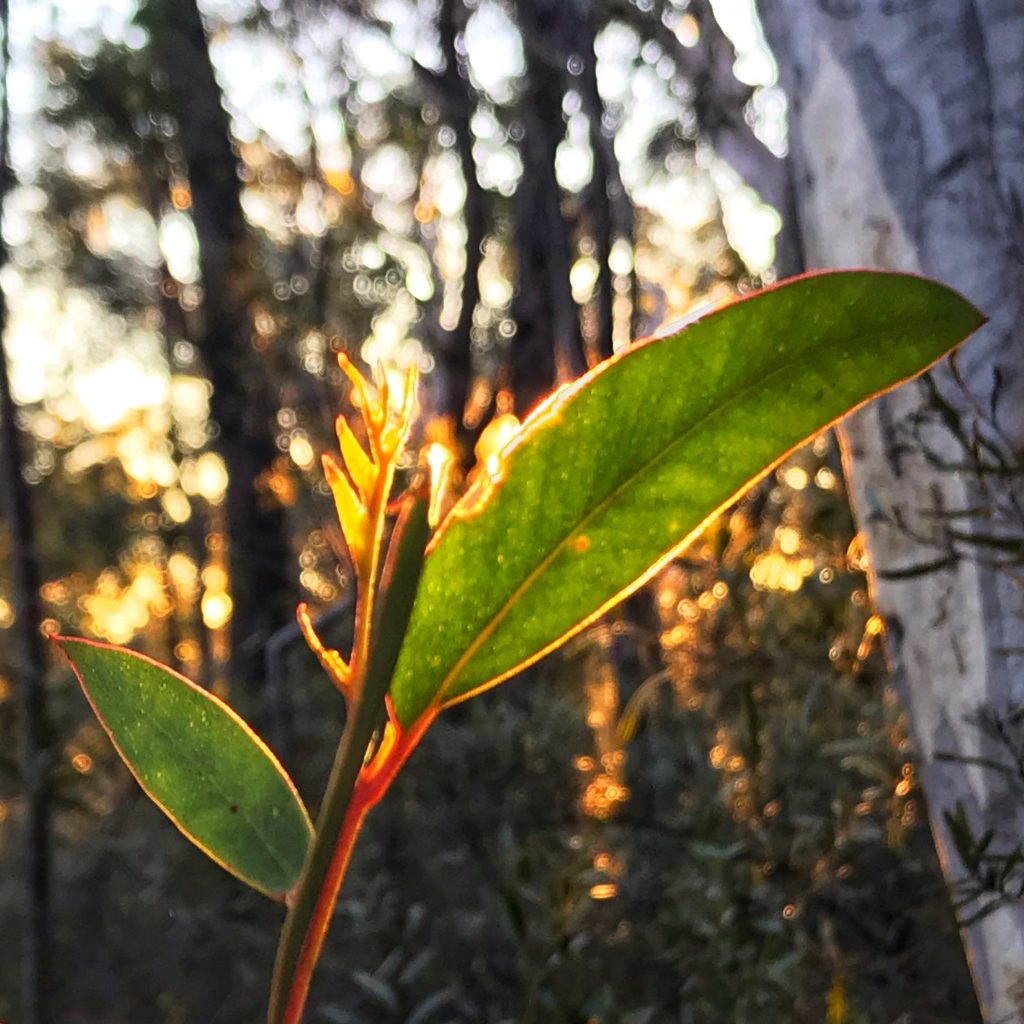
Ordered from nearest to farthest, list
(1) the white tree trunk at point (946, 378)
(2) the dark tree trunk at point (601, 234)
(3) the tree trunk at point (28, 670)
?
(1) the white tree trunk at point (946, 378) < (3) the tree trunk at point (28, 670) < (2) the dark tree trunk at point (601, 234)

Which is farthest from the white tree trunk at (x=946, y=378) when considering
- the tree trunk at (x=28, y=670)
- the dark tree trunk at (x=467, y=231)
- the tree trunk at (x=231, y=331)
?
the tree trunk at (x=231, y=331)

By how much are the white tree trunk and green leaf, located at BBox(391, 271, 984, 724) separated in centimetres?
32

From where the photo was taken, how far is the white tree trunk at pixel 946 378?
0.58 meters

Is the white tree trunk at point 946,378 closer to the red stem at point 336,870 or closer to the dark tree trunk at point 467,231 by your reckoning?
the red stem at point 336,870

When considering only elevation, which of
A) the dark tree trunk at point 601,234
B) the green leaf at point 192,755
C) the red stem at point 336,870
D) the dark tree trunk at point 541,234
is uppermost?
the dark tree trunk at point 541,234

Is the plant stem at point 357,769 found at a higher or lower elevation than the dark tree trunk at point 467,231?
lower

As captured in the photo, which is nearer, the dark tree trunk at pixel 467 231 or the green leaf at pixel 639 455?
the green leaf at pixel 639 455

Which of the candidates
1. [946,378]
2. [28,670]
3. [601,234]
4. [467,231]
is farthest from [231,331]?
[946,378]

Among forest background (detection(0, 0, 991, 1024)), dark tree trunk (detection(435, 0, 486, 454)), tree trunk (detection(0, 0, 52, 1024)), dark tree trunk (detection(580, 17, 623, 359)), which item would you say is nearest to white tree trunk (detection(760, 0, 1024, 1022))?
forest background (detection(0, 0, 991, 1024))

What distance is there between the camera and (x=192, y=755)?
274 mm

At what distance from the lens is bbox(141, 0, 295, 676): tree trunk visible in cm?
353

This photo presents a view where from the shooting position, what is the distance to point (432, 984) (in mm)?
1551

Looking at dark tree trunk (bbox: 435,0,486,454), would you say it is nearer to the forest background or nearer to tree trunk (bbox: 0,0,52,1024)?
the forest background

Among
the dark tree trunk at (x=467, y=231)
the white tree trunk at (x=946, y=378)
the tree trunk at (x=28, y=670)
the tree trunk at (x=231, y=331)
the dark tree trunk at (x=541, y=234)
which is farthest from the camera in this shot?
the tree trunk at (x=231, y=331)
